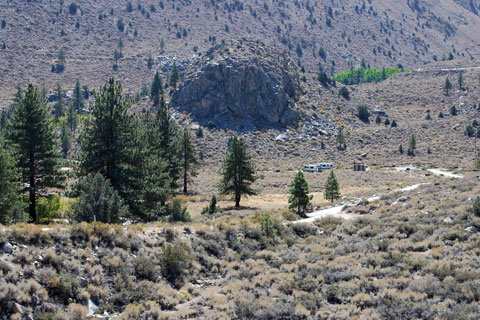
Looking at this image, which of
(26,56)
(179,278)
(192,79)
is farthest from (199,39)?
(179,278)

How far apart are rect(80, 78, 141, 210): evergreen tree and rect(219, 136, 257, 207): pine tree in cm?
1291

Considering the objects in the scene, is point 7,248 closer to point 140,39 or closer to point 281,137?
point 281,137

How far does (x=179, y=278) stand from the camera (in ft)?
47.2

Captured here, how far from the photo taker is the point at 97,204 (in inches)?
712

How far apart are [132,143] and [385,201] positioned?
18.1m

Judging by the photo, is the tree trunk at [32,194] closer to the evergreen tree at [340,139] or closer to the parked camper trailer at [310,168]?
the parked camper trailer at [310,168]

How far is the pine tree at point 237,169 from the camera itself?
37.3 meters

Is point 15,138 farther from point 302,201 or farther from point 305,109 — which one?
point 305,109

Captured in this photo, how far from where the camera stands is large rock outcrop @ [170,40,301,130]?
91.3 meters

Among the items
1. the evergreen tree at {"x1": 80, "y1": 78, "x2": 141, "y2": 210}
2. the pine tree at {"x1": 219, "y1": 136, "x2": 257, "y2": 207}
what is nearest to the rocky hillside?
the pine tree at {"x1": 219, "y1": 136, "x2": 257, "y2": 207}

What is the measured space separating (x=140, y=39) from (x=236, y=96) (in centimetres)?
9013

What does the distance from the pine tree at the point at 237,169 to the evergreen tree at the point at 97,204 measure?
19060 mm

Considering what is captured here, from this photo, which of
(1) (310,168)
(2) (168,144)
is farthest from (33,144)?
(1) (310,168)

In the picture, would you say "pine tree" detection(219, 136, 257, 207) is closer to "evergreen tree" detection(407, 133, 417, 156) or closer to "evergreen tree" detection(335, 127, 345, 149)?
"evergreen tree" detection(335, 127, 345, 149)
